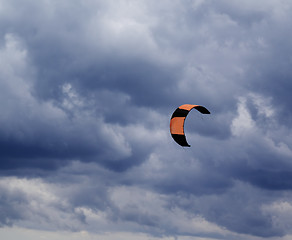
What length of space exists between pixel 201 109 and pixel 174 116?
14.7ft

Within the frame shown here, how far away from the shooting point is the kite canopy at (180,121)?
49.7m

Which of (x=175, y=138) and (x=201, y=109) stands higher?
(x=201, y=109)

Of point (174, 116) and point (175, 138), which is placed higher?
point (174, 116)

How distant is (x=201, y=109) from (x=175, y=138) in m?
6.38

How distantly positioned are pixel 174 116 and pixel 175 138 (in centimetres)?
385

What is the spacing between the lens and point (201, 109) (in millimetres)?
51312

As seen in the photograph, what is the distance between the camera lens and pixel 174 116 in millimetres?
51875

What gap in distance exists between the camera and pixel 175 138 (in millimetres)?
50250

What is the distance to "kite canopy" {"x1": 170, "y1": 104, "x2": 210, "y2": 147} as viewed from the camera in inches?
1956

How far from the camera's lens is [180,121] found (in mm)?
50906
